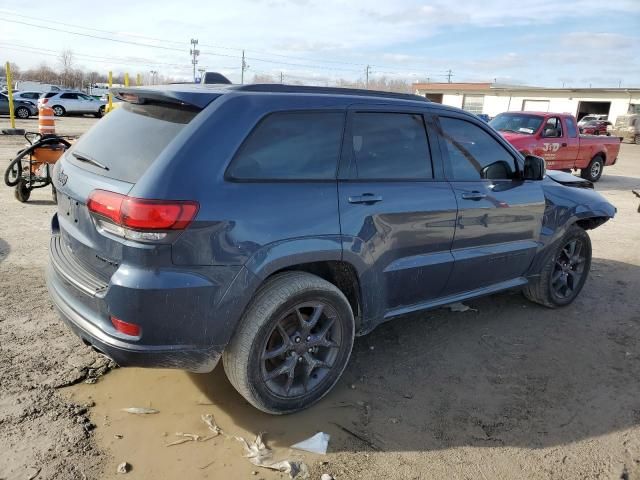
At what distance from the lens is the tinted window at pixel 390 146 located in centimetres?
335

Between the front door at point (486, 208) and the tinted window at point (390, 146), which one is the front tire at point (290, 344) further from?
the front door at point (486, 208)

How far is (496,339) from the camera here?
14.3 feet

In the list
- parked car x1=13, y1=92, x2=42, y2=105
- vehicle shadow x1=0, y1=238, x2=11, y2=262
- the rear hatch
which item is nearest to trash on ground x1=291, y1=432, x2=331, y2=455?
the rear hatch

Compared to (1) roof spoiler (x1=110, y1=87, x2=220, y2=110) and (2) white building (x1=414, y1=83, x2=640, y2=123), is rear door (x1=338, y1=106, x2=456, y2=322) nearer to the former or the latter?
(1) roof spoiler (x1=110, y1=87, x2=220, y2=110)

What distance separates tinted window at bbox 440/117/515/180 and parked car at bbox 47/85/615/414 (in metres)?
0.02

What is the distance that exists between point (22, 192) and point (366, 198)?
6457 mm

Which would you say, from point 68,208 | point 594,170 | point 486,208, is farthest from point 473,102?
point 68,208

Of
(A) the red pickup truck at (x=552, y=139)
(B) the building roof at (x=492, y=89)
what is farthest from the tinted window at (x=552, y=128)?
(B) the building roof at (x=492, y=89)

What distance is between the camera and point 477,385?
3.63m

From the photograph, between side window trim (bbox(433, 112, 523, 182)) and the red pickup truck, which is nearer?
side window trim (bbox(433, 112, 523, 182))

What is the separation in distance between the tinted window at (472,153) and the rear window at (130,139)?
6.41ft

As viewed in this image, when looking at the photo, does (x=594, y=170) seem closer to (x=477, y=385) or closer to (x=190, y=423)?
(x=477, y=385)

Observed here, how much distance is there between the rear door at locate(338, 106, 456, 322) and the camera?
3230 millimetres

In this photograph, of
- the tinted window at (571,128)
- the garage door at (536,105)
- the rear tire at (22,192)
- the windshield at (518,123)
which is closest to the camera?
the rear tire at (22,192)
